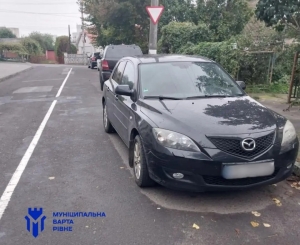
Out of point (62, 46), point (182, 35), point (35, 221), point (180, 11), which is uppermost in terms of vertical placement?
point (180, 11)

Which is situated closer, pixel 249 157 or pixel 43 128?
pixel 249 157

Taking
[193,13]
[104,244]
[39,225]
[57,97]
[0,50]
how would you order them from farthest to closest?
[0,50], [193,13], [57,97], [39,225], [104,244]

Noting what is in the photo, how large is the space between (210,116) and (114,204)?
1533mm

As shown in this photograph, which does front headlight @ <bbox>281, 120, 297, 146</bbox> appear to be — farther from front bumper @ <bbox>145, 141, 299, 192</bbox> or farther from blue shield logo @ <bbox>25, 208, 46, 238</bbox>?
blue shield logo @ <bbox>25, 208, 46, 238</bbox>

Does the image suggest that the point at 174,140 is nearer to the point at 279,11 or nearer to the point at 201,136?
the point at 201,136

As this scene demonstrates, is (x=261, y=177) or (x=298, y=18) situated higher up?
(x=298, y=18)

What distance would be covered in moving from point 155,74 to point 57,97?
7987 mm

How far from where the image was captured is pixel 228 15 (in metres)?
20.8

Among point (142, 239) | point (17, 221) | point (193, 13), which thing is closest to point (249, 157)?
point (142, 239)

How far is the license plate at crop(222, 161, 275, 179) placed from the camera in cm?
375

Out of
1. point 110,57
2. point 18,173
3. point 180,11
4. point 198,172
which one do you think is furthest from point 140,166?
point 180,11

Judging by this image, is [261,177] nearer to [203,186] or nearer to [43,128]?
[203,186]

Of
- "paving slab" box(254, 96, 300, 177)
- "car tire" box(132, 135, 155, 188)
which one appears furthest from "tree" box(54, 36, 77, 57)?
"car tire" box(132, 135, 155, 188)

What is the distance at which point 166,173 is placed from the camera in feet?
13.0
